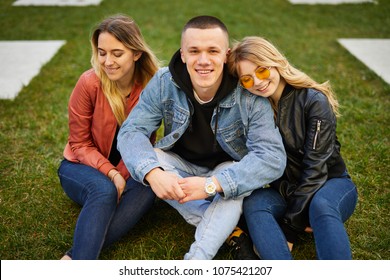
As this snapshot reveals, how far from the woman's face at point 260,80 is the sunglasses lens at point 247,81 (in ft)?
0.05

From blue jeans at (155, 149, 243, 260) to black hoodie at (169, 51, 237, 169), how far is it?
118mm

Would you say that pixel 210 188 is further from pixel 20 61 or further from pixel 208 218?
pixel 20 61

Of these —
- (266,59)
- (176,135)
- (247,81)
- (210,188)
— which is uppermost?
(266,59)

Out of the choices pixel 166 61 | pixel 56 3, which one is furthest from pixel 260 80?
pixel 56 3

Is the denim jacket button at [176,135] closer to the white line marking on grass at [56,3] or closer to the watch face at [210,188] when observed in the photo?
the watch face at [210,188]

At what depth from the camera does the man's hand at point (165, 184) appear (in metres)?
2.59

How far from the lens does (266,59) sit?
8.60 feet

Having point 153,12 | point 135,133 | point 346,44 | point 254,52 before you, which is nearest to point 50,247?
point 135,133

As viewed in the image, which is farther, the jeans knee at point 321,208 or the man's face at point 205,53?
the man's face at point 205,53

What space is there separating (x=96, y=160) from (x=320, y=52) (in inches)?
169

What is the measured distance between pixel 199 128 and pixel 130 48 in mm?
721

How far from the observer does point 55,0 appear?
900 cm

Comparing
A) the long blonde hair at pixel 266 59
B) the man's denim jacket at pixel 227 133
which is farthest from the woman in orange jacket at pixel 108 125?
the long blonde hair at pixel 266 59

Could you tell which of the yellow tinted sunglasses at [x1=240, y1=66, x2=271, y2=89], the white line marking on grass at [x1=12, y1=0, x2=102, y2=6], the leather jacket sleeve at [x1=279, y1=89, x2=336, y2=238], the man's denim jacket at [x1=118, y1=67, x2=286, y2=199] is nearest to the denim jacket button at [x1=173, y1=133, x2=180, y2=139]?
the man's denim jacket at [x1=118, y1=67, x2=286, y2=199]
